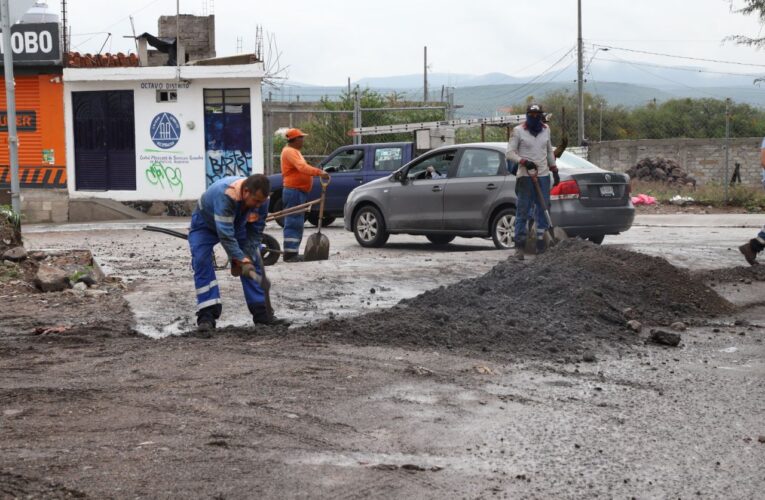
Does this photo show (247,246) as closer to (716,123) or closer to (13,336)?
(13,336)

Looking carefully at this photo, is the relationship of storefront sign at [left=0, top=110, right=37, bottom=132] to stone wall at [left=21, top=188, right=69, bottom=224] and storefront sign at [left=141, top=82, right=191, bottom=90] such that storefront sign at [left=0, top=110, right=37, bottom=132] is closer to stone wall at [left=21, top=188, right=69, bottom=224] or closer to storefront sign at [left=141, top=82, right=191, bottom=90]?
stone wall at [left=21, top=188, right=69, bottom=224]

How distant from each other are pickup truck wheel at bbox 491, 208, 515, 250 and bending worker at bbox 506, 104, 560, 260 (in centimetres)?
149

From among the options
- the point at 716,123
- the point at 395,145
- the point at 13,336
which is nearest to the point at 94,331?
the point at 13,336

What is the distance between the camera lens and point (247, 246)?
29.6 ft

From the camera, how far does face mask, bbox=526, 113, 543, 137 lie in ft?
45.4

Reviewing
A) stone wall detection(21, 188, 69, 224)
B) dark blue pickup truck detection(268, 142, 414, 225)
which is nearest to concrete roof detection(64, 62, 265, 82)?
stone wall detection(21, 188, 69, 224)

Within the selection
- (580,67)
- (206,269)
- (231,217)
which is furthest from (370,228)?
(580,67)

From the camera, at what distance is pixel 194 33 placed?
3120 cm

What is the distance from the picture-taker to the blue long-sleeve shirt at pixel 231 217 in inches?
332

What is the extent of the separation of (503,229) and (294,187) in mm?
3120

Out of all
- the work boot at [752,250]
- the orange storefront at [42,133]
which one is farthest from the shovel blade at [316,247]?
the orange storefront at [42,133]

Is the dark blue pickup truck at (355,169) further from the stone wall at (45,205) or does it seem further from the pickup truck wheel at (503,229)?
the stone wall at (45,205)

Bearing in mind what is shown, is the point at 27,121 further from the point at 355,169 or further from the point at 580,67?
the point at 580,67

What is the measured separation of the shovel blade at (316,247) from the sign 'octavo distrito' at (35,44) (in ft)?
49.8
